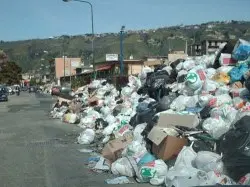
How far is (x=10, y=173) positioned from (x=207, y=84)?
5.31 m

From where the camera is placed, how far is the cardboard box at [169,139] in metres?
7.92

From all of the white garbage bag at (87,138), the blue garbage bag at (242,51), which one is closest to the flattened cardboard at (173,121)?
the white garbage bag at (87,138)

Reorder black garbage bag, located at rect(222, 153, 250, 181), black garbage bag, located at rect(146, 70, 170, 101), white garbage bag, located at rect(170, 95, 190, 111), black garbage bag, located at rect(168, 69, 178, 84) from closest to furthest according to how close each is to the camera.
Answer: black garbage bag, located at rect(222, 153, 250, 181) < white garbage bag, located at rect(170, 95, 190, 111) < black garbage bag, located at rect(146, 70, 170, 101) < black garbage bag, located at rect(168, 69, 178, 84)

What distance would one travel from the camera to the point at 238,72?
36.4 feet

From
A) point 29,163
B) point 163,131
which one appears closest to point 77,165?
point 29,163

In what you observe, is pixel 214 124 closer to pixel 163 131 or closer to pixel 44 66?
pixel 163 131

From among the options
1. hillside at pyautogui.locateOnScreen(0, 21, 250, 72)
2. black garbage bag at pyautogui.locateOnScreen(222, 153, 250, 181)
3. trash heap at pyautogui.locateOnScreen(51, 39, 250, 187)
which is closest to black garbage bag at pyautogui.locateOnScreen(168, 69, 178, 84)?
trash heap at pyautogui.locateOnScreen(51, 39, 250, 187)

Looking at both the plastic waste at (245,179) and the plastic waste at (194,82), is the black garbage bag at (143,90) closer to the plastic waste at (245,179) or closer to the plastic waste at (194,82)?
the plastic waste at (194,82)

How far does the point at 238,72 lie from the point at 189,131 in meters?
3.43

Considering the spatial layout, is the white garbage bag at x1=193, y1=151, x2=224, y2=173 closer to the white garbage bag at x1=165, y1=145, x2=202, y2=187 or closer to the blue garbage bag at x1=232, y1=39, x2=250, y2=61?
the white garbage bag at x1=165, y1=145, x2=202, y2=187

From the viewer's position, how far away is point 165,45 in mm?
113812

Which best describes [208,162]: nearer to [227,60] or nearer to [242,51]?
[242,51]

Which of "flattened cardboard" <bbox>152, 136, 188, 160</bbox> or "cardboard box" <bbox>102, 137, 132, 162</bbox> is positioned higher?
"flattened cardboard" <bbox>152, 136, 188, 160</bbox>

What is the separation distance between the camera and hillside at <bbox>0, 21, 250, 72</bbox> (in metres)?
97.8
